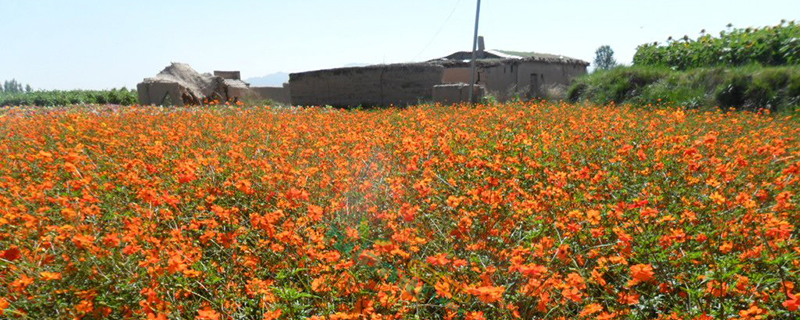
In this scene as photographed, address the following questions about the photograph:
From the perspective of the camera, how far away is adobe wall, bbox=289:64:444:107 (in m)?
14.8

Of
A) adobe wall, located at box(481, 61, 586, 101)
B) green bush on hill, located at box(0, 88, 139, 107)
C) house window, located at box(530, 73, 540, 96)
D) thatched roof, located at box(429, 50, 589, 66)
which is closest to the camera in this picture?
adobe wall, located at box(481, 61, 586, 101)

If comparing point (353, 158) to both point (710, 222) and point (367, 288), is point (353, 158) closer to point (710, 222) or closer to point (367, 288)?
point (367, 288)

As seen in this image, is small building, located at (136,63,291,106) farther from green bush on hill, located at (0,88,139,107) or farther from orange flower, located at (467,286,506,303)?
orange flower, located at (467,286,506,303)

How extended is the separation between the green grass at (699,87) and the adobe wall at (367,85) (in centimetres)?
416

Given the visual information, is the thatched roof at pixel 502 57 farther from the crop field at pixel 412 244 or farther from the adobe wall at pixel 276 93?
the crop field at pixel 412 244

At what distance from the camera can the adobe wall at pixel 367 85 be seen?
581 inches

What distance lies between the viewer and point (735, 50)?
42.3 feet

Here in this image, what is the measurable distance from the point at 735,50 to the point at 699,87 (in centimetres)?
358

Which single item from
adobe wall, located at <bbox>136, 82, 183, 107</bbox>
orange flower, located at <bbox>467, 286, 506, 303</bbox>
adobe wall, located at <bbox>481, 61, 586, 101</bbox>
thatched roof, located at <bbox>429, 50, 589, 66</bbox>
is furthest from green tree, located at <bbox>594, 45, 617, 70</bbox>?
orange flower, located at <bbox>467, 286, 506, 303</bbox>

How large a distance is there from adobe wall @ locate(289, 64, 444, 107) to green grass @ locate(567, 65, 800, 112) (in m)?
4.16

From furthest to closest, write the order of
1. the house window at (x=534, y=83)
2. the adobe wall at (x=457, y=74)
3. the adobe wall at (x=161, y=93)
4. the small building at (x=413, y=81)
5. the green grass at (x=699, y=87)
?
the house window at (x=534, y=83), the adobe wall at (x=457, y=74), the small building at (x=413, y=81), the adobe wall at (x=161, y=93), the green grass at (x=699, y=87)

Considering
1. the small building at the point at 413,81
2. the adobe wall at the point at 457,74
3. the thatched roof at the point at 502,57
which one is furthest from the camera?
the thatched roof at the point at 502,57

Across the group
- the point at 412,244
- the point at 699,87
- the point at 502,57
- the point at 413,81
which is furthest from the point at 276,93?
the point at 412,244

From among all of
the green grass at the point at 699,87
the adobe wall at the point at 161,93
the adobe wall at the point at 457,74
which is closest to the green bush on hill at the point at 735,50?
the green grass at the point at 699,87
